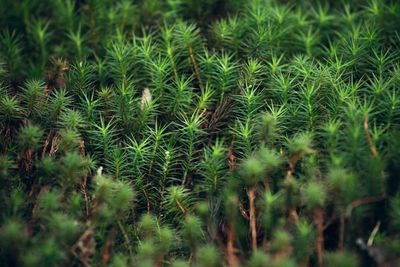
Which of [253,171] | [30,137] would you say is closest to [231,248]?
[253,171]

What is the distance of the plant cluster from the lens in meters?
1.76

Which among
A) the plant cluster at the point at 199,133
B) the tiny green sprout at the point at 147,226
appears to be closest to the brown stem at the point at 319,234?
the plant cluster at the point at 199,133

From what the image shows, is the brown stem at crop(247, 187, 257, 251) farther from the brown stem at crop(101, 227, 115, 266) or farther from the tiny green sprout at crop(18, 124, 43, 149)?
the tiny green sprout at crop(18, 124, 43, 149)

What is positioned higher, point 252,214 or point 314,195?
point 314,195

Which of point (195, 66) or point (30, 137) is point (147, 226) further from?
point (195, 66)

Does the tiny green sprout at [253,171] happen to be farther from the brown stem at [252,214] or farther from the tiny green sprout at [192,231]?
the tiny green sprout at [192,231]

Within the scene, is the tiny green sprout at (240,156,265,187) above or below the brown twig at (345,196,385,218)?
above

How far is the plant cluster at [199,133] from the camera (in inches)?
69.2

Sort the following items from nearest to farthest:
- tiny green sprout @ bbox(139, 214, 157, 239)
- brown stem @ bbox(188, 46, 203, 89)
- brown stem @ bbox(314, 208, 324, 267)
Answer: brown stem @ bbox(314, 208, 324, 267), tiny green sprout @ bbox(139, 214, 157, 239), brown stem @ bbox(188, 46, 203, 89)

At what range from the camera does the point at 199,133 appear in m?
2.08

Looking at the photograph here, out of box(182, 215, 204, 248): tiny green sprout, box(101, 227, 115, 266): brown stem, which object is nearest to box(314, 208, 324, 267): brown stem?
box(182, 215, 204, 248): tiny green sprout

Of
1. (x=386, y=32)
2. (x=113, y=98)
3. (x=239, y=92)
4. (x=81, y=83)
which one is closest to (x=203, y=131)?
(x=239, y=92)

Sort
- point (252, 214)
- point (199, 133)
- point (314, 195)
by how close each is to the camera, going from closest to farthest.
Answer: point (314, 195) < point (252, 214) < point (199, 133)

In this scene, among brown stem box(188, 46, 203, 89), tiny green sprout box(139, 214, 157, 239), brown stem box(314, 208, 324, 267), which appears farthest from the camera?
brown stem box(188, 46, 203, 89)
